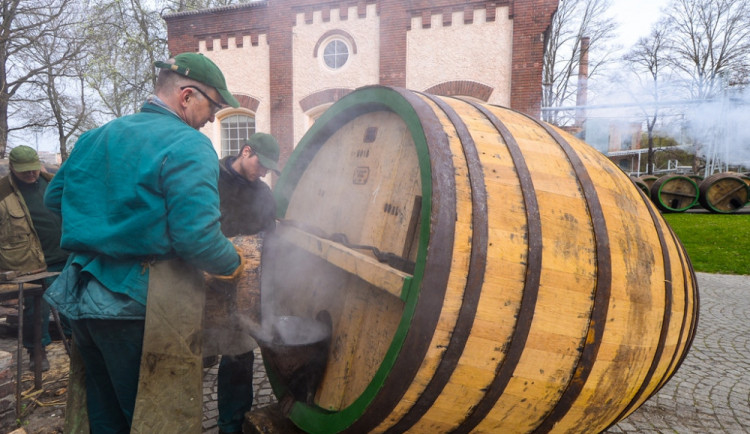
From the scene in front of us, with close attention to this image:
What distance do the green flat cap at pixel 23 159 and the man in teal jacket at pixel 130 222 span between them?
2974 mm

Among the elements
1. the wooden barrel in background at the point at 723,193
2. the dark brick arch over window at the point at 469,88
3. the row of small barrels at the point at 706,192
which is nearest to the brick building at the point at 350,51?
the dark brick arch over window at the point at 469,88

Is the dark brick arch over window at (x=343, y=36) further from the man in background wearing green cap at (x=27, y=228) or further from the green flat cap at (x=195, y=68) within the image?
the green flat cap at (x=195, y=68)

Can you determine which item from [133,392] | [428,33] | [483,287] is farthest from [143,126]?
[428,33]

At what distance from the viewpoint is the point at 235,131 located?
41.3 ft

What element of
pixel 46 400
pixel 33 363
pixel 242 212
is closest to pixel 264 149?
pixel 242 212

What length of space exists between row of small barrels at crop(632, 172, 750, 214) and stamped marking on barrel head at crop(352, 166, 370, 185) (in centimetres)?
1531

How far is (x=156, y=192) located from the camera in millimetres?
1657

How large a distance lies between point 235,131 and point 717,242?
12.6 meters

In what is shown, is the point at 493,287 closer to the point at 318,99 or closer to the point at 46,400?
the point at 46,400

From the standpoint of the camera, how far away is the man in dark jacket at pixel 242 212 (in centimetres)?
272

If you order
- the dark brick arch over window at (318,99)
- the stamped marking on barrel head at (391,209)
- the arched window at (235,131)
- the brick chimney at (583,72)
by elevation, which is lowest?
the stamped marking on barrel head at (391,209)

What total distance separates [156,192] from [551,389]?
5.56 ft

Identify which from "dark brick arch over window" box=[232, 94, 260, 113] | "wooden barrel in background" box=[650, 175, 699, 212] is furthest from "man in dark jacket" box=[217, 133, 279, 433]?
"wooden barrel in background" box=[650, 175, 699, 212]

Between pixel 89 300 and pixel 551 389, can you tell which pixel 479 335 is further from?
pixel 89 300
